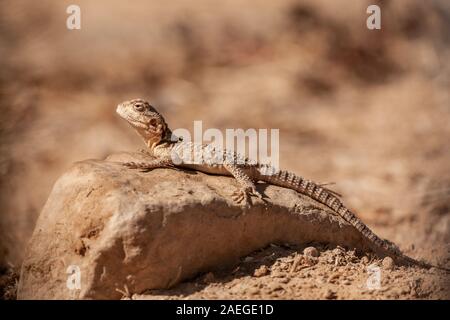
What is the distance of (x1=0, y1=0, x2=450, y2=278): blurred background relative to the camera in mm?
9867

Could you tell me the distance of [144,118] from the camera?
5.73 meters

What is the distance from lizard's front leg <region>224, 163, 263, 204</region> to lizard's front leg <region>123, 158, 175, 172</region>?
0.55 meters

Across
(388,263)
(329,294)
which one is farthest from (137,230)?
(388,263)

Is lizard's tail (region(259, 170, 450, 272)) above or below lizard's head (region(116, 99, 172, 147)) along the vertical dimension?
below

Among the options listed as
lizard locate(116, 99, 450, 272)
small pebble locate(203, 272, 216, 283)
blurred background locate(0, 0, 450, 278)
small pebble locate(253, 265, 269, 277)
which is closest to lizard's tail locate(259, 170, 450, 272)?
lizard locate(116, 99, 450, 272)

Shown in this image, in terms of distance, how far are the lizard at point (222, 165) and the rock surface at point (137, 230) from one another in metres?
0.20

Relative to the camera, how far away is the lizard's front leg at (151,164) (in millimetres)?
5141

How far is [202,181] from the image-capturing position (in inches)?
202

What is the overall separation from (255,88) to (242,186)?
723 cm

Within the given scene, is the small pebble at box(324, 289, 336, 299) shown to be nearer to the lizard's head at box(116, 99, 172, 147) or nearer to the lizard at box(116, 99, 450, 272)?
the lizard at box(116, 99, 450, 272)

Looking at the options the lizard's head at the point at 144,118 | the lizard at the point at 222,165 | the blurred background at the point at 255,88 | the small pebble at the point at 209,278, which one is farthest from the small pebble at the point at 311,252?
the blurred background at the point at 255,88

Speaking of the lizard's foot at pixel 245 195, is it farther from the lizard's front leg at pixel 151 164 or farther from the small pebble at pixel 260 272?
the lizard's front leg at pixel 151 164
